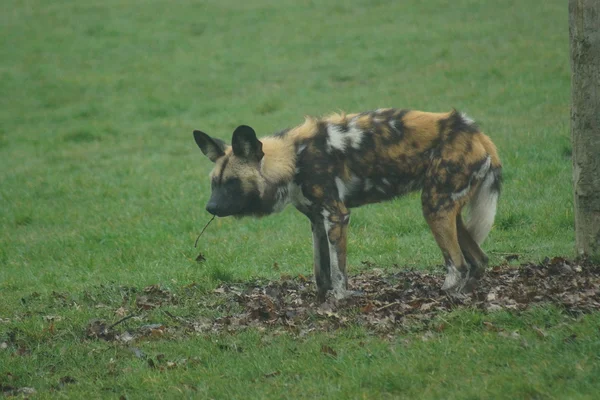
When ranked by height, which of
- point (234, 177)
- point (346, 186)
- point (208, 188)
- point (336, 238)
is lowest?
point (208, 188)

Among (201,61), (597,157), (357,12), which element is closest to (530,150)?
(597,157)

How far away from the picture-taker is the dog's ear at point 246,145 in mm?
7172

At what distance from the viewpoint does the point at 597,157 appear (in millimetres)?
7023

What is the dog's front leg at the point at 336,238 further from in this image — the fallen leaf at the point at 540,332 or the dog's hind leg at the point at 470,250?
the fallen leaf at the point at 540,332

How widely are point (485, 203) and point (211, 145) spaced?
2400 mm

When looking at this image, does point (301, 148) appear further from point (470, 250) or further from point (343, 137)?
point (470, 250)

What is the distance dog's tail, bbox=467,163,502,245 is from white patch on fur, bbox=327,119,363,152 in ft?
3.62

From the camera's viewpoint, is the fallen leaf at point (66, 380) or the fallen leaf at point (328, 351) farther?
the fallen leaf at point (66, 380)

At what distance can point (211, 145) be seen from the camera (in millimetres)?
7430

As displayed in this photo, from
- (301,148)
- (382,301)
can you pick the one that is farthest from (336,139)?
(382,301)

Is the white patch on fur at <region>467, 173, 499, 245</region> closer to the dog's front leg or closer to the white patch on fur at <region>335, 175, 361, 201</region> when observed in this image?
the white patch on fur at <region>335, 175, 361, 201</region>

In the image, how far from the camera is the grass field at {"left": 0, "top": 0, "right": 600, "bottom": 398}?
5473 mm

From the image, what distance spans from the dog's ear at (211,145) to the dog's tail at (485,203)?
2200 mm

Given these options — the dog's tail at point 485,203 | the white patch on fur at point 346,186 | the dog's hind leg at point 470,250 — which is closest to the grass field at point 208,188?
the dog's hind leg at point 470,250
